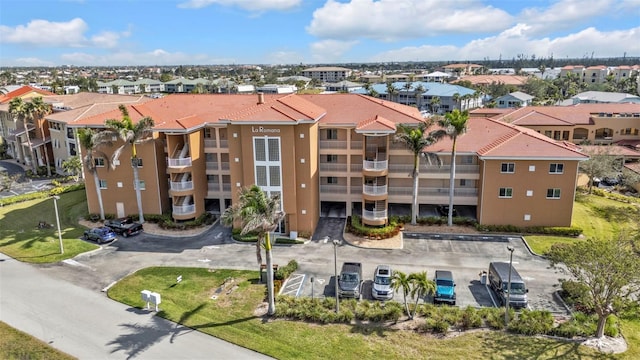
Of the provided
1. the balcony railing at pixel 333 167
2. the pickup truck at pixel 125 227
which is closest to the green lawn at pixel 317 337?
the pickup truck at pixel 125 227

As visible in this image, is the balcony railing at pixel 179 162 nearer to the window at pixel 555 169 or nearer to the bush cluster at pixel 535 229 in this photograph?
the bush cluster at pixel 535 229

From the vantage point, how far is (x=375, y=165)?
39375 millimetres

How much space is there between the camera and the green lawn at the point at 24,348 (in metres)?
22.7

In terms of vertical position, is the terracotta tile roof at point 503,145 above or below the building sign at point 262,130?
below

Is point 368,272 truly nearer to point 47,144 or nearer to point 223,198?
point 223,198

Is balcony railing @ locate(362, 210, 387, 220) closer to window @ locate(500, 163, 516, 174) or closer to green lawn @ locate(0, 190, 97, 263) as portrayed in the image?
window @ locate(500, 163, 516, 174)

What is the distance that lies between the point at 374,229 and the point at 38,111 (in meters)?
54.7

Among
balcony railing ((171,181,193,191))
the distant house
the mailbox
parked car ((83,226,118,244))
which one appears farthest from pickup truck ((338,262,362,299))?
the distant house

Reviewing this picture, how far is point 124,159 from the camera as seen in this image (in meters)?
42.5

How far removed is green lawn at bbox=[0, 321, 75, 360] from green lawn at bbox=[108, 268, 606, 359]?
5178 millimetres

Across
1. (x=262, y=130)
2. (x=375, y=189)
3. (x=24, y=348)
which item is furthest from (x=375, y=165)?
(x=24, y=348)

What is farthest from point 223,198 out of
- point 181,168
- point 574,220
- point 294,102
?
point 574,220

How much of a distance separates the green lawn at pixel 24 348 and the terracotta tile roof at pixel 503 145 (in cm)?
3200

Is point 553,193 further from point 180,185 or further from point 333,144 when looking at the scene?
point 180,185
